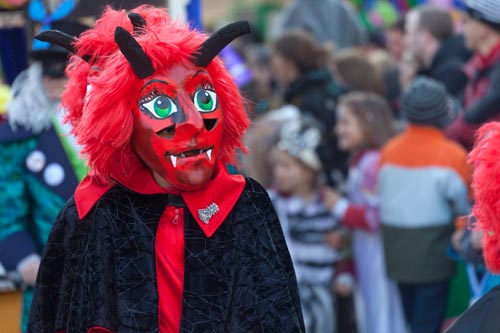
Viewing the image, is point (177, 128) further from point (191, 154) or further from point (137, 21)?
point (137, 21)

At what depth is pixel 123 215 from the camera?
302 centimetres

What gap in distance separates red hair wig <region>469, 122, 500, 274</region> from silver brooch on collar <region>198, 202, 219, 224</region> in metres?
0.79

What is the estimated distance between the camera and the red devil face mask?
9.71 ft

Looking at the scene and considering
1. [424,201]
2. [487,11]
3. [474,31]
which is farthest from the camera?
[474,31]

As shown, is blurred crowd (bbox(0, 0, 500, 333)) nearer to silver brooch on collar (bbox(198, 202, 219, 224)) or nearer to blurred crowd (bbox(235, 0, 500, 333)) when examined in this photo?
blurred crowd (bbox(235, 0, 500, 333))

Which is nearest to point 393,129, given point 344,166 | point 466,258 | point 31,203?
point 344,166

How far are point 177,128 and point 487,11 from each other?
3.18 m

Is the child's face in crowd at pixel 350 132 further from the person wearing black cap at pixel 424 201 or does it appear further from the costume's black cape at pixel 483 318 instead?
the costume's black cape at pixel 483 318

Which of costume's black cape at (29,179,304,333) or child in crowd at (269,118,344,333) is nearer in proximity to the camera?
costume's black cape at (29,179,304,333)

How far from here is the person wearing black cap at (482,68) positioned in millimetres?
5438

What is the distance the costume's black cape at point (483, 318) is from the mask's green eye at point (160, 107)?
3.40 ft

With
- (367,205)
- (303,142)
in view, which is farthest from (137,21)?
(367,205)

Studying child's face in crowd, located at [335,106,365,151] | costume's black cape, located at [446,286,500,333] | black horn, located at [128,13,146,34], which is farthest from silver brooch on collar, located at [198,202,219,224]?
child's face in crowd, located at [335,106,365,151]

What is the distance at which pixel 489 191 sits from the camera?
9.62ft
